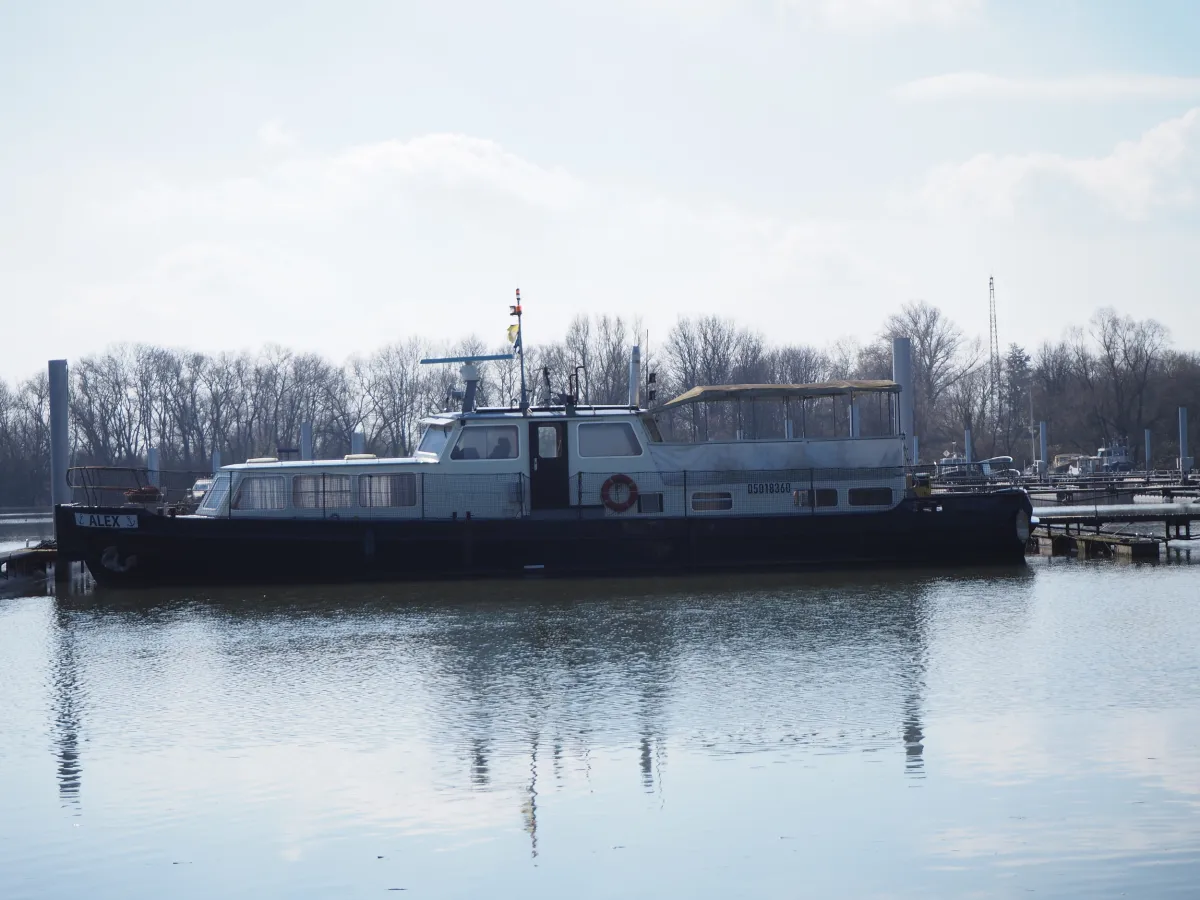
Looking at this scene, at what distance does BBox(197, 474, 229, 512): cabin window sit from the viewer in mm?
22156

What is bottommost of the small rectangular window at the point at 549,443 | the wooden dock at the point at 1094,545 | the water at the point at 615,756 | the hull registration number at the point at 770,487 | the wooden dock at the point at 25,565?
the water at the point at 615,756

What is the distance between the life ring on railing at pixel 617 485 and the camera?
73.2 ft

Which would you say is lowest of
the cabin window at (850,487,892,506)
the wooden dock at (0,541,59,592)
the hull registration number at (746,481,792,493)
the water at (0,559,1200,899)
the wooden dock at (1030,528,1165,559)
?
the water at (0,559,1200,899)

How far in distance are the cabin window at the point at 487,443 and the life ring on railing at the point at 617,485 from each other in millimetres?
1706

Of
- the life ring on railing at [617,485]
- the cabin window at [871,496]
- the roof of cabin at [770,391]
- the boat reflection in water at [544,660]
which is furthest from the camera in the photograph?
the cabin window at [871,496]

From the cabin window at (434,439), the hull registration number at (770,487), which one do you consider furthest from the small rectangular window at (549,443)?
the hull registration number at (770,487)

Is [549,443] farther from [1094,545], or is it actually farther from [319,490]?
[1094,545]

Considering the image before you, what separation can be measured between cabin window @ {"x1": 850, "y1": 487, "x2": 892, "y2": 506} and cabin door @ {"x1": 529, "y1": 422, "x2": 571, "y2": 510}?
5223 millimetres

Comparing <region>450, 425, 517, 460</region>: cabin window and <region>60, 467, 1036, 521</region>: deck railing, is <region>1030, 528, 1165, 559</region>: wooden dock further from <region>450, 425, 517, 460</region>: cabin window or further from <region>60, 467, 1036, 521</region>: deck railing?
<region>450, 425, 517, 460</region>: cabin window

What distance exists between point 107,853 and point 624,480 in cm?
1504

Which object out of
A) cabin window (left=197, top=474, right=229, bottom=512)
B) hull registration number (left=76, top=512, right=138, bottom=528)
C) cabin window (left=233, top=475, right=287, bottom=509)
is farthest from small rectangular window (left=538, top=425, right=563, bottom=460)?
hull registration number (left=76, top=512, right=138, bottom=528)

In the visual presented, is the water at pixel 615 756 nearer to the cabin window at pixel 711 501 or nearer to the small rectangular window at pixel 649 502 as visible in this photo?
the small rectangular window at pixel 649 502

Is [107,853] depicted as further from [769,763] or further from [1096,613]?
[1096,613]

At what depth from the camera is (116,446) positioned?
77562 millimetres
